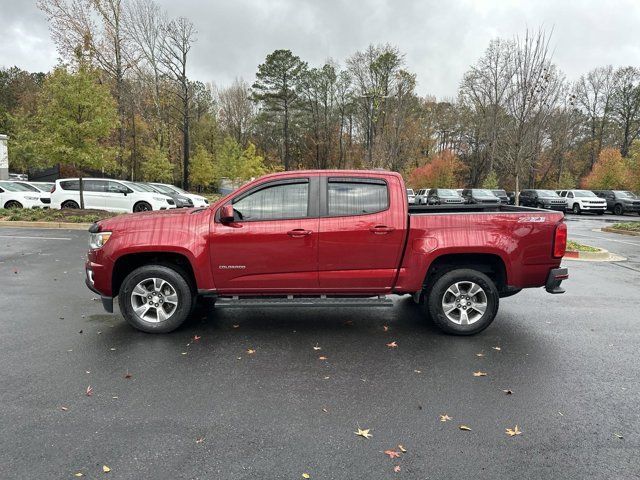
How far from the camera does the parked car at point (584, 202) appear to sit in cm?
3086

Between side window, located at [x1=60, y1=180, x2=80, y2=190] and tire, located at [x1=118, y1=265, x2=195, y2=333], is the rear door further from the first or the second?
side window, located at [x1=60, y1=180, x2=80, y2=190]

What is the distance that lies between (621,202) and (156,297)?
3563 centimetres

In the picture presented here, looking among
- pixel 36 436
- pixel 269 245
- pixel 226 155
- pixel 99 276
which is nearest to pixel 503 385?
pixel 269 245

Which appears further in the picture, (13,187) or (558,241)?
(13,187)

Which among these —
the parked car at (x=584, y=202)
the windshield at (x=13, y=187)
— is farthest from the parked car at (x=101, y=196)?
the parked car at (x=584, y=202)

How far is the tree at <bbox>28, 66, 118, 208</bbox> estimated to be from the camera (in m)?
15.9

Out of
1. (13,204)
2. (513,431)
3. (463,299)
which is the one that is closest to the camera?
(513,431)

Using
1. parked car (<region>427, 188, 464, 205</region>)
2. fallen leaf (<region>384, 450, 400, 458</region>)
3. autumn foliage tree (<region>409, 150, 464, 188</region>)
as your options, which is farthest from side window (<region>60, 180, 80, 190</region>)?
autumn foliage tree (<region>409, 150, 464, 188</region>)

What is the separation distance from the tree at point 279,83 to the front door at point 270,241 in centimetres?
4933

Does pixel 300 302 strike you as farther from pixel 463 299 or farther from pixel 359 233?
pixel 463 299

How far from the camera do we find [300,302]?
4.95m

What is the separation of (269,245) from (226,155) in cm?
3561

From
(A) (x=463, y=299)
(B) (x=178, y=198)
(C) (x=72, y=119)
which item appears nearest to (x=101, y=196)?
(B) (x=178, y=198)

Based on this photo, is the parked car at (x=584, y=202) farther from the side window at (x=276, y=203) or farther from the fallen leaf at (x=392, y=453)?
the fallen leaf at (x=392, y=453)
